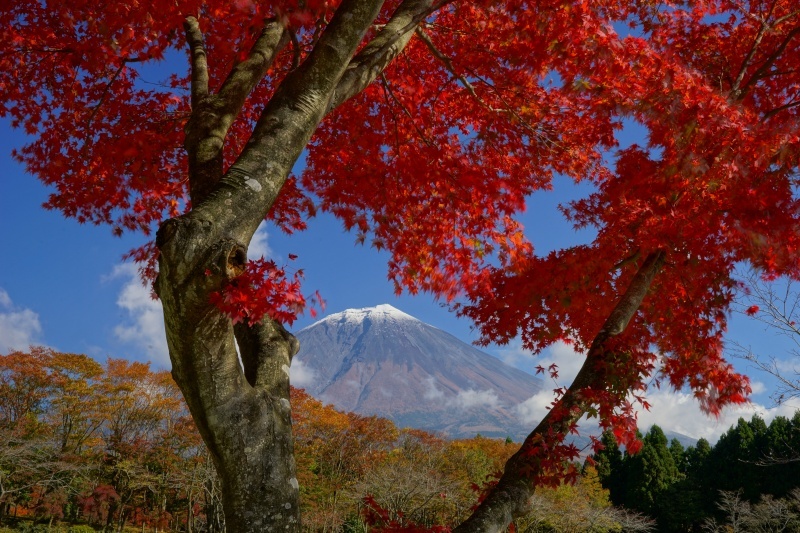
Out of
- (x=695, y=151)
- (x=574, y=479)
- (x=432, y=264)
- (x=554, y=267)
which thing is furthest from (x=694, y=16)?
(x=574, y=479)

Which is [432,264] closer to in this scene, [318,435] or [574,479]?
[574,479]

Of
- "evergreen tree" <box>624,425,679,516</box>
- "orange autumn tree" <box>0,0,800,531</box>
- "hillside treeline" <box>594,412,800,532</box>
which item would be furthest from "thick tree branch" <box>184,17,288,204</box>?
"evergreen tree" <box>624,425,679,516</box>

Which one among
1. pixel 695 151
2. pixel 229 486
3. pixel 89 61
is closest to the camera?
pixel 229 486

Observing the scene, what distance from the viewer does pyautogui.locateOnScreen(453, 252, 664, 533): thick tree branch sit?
3.12 m

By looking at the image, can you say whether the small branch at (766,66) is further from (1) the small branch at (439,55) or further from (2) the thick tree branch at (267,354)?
(2) the thick tree branch at (267,354)

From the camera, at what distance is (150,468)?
25125mm

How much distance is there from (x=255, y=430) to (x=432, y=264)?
3576mm

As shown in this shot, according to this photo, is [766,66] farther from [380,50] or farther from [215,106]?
[215,106]

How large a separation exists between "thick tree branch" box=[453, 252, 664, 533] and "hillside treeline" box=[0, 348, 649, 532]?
59.9 feet

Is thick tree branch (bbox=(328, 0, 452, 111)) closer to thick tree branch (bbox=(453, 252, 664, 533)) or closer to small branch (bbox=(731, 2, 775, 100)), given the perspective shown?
thick tree branch (bbox=(453, 252, 664, 533))

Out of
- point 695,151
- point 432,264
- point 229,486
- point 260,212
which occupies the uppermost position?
point 695,151

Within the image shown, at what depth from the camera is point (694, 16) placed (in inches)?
256

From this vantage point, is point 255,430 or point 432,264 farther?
point 432,264

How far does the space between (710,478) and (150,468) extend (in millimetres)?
28079
